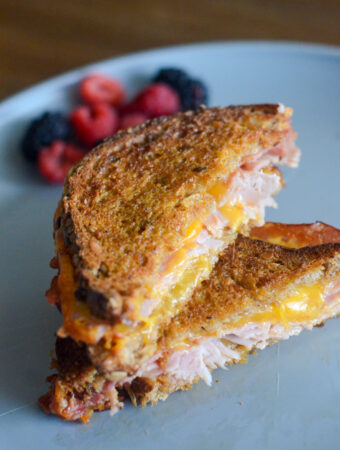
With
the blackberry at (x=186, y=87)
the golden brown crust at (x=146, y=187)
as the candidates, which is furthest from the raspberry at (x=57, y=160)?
the blackberry at (x=186, y=87)

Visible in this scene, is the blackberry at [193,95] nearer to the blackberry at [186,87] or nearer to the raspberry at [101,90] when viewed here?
the blackberry at [186,87]

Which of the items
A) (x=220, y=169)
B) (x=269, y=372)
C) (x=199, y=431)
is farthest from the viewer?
(x=220, y=169)

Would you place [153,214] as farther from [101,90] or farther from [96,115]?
[101,90]

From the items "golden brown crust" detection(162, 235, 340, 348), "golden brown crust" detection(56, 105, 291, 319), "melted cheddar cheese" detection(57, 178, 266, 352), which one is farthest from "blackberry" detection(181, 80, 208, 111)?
"golden brown crust" detection(162, 235, 340, 348)

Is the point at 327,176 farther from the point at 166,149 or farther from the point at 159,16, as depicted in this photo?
the point at 159,16

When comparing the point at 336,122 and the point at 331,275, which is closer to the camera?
the point at 331,275

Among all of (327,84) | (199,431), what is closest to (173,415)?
(199,431)
